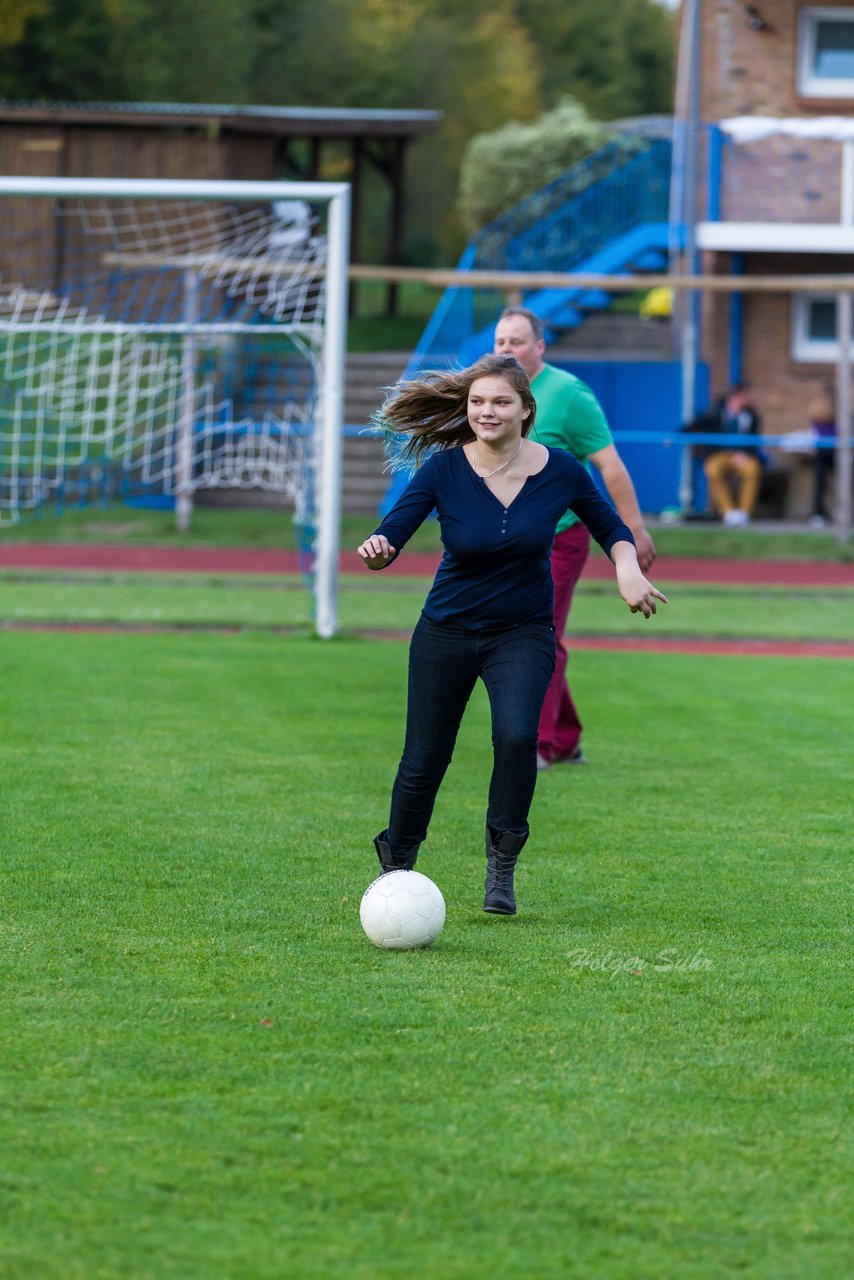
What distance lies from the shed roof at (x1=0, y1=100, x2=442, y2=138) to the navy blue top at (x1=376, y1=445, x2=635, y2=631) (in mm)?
25634

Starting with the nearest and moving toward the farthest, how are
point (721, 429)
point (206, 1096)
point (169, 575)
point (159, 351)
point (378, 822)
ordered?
1. point (206, 1096)
2. point (378, 822)
3. point (169, 575)
4. point (721, 429)
5. point (159, 351)

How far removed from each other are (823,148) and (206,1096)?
22.8 meters

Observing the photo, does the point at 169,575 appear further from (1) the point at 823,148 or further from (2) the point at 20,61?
(2) the point at 20,61

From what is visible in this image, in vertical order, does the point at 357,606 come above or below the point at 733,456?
below

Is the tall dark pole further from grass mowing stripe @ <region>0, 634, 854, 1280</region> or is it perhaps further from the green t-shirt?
grass mowing stripe @ <region>0, 634, 854, 1280</region>

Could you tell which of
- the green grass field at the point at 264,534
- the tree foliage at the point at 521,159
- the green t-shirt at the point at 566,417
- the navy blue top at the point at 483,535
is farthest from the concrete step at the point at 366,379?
the navy blue top at the point at 483,535

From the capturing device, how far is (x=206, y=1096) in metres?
4.40

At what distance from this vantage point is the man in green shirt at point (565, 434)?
841 cm

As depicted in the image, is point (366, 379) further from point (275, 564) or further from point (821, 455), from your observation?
point (275, 564)

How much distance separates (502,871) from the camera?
6273 mm

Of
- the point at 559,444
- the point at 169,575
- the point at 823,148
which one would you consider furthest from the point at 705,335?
the point at 559,444

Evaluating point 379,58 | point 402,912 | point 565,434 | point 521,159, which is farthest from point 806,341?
point 379,58

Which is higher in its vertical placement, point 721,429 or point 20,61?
point 20,61

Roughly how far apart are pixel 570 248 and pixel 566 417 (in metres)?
19.3
